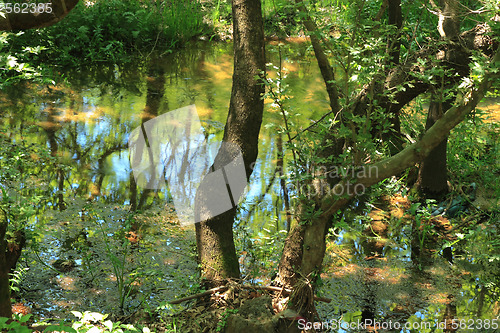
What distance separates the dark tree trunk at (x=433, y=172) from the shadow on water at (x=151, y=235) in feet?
0.94

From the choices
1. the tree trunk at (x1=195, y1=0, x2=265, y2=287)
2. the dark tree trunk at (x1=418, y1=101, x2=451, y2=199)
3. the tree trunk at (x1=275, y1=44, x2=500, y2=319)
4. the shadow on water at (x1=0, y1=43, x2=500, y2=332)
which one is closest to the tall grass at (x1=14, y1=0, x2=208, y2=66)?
the shadow on water at (x1=0, y1=43, x2=500, y2=332)

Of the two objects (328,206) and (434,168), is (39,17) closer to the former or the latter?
(328,206)

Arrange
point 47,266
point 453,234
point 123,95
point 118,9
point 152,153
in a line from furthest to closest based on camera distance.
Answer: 1. point 118,9
2. point 123,95
3. point 152,153
4. point 453,234
5. point 47,266

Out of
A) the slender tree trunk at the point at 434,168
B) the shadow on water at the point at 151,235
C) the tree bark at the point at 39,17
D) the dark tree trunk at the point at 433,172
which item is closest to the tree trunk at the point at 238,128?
the shadow on water at the point at 151,235

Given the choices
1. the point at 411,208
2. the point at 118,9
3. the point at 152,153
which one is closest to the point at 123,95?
the point at 152,153

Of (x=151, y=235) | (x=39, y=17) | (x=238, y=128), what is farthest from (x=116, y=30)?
(x=39, y=17)

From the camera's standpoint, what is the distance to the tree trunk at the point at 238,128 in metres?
3.27

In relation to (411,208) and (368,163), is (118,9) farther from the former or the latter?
(368,163)

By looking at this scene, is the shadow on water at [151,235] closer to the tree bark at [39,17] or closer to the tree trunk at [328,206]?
the tree trunk at [328,206]

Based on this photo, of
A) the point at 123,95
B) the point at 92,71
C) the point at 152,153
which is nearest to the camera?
the point at 152,153

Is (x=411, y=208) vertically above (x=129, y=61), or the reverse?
(x=129, y=61)

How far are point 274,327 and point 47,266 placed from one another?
5.56 ft

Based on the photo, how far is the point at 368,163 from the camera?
2871 mm

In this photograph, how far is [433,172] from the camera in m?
4.57
